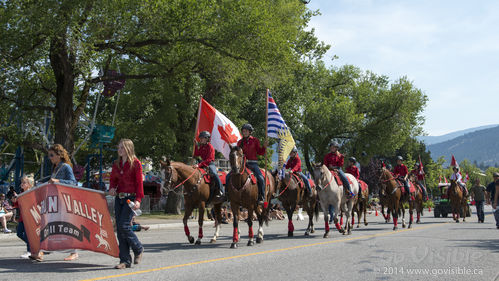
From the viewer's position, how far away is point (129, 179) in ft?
26.7

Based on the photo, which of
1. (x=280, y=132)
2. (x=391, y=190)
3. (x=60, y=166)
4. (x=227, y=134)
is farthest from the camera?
(x=391, y=190)

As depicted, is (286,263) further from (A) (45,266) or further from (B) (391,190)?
(B) (391,190)

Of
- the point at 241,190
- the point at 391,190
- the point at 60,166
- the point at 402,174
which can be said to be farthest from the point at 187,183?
the point at 402,174

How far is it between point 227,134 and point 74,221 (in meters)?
8.96

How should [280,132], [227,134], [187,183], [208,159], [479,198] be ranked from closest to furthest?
[187,183] < [208,159] < [280,132] < [227,134] < [479,198]

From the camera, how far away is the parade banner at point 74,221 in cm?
835

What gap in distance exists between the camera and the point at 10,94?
2119cm

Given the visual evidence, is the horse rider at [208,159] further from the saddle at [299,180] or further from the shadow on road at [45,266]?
the shadow on road at [45,266]

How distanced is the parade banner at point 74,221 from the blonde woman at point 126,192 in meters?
0.28

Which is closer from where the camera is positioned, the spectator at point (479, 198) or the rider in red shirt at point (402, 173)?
the rider in red shirt at point (402, 173)

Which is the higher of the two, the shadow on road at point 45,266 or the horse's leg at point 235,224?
the horse's leg at point 235,224

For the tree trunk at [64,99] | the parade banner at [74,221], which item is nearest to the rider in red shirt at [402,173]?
the tree trunk at [64,99]

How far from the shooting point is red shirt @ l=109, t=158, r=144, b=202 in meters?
8.12

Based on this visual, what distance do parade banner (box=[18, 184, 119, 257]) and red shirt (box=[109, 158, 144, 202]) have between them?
47 centimetres
